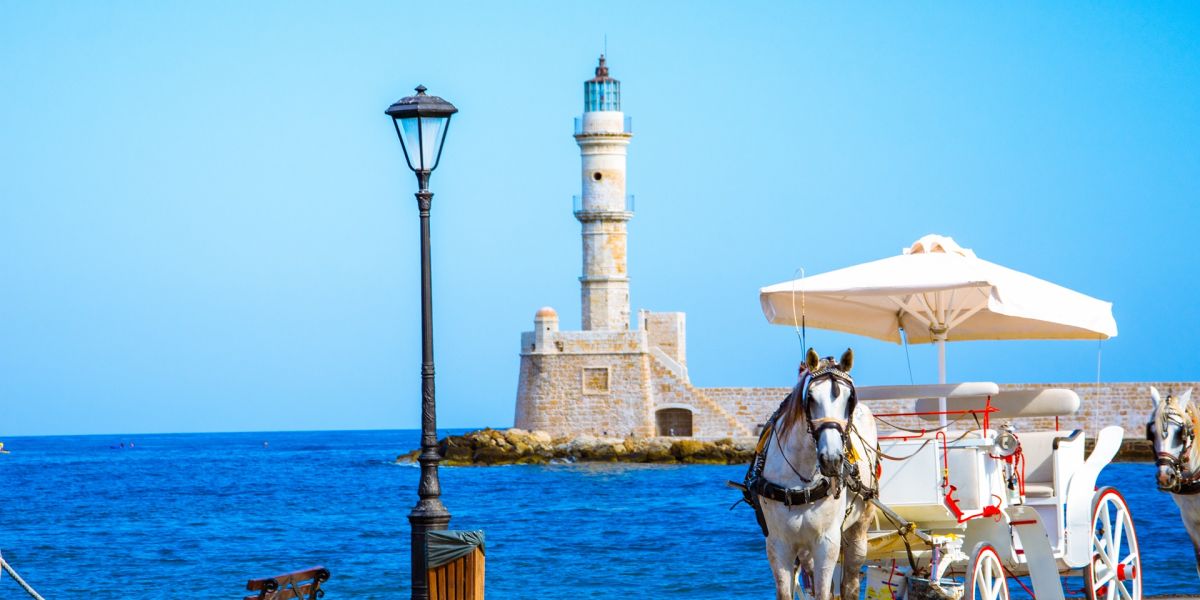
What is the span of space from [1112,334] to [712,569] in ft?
48.4

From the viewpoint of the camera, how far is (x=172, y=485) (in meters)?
52.5

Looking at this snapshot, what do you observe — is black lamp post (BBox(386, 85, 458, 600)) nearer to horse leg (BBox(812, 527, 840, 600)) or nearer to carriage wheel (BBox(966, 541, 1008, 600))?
horse leg (BBox(812, 527, 840, 600))

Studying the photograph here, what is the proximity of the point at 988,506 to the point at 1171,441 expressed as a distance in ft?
3.48

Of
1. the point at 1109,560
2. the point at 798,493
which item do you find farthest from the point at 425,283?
the point at 1109,560

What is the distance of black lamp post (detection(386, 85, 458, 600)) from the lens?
7461 millimetres

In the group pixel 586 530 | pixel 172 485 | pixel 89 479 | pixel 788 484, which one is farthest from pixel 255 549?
pixel 89 479

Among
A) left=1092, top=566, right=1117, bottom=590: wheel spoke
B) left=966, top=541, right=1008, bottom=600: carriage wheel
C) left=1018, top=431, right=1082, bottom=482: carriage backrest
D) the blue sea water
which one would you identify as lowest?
the blue sea water

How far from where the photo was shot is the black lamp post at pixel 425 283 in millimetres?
7461

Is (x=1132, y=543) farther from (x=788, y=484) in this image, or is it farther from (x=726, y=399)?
(x=726, y=399)

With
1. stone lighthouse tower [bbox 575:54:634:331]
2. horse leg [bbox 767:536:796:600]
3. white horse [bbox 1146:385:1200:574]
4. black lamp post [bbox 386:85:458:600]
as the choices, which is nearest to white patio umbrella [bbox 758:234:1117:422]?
white horse [bbox 1146:385:1200:574]

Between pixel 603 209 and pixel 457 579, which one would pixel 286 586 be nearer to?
pixel 457 579

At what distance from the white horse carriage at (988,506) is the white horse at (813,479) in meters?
0.45

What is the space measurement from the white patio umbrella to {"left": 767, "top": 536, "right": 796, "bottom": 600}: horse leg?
1.38 metres

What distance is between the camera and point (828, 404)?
6395mm
